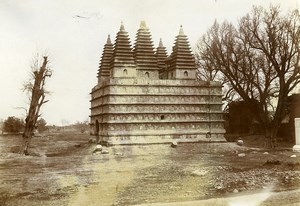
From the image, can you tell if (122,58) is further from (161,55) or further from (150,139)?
(161,55)

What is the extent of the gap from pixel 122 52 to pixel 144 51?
198 centimetres

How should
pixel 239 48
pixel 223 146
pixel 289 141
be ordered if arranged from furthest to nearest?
1. pixel 289 141
2. pixel 239 48
3. pixel 223 146

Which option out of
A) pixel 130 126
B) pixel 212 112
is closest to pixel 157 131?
pixel 130 126

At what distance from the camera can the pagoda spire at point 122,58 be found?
29.5 meters

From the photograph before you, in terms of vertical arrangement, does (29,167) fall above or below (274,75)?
below

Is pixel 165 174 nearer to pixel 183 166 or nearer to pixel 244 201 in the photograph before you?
pixel 183 166

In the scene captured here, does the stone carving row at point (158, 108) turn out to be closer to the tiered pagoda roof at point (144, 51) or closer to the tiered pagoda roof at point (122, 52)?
the tiered pagoda roof at point (122, 52)

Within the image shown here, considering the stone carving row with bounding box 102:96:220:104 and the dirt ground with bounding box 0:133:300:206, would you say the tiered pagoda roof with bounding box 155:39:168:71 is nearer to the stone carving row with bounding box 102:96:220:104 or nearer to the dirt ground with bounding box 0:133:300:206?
the stone carving row with bounding box 102:96:220:104

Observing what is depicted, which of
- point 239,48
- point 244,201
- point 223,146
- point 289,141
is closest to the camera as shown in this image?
point 244,201

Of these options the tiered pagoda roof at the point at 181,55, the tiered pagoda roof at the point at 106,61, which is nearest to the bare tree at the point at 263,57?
the tiered pagoda roof at the point at 181,55

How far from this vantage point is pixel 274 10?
81.1 ft

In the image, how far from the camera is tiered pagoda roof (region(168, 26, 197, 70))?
31.4 metres

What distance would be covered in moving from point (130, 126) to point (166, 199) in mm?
17581

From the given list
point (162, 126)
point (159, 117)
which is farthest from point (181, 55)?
point (162, 126)
